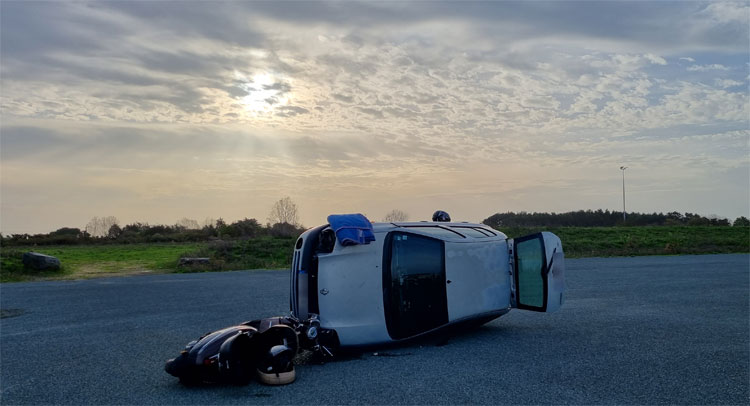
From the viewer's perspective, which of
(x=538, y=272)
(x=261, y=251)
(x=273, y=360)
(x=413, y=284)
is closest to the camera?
(x=273, y=360)

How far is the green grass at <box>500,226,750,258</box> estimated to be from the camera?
34.3m

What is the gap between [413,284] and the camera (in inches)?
316

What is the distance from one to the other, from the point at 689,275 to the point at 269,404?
17285mm

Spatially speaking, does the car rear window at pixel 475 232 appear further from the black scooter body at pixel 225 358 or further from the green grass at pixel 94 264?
the green grass at pixel 94 264

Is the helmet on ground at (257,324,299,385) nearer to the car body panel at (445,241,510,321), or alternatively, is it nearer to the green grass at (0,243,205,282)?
the car body panel at (445,241,510,321)

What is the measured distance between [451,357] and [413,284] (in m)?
1.05

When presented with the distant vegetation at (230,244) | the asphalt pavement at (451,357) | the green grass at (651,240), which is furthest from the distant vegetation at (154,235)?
the asphalt pavement at (451,357)

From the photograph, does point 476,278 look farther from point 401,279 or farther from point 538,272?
point 401,279

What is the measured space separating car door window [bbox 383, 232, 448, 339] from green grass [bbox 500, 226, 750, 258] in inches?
943

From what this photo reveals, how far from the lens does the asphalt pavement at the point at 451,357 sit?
6.13 metres

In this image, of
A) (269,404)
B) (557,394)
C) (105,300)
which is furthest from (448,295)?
(105,300)

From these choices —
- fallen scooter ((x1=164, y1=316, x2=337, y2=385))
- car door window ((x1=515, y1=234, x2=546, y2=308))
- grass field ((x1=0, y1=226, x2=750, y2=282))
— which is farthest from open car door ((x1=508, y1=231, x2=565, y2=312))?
grass field ((x1=0, y1=226, x2=750, y2=282))

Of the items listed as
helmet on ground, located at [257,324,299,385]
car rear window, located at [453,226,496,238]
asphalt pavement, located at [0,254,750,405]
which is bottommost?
asphalt pavement, located at [0,254,750,405]

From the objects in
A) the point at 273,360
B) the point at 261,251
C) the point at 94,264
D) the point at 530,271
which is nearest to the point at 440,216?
the point at 530,271
